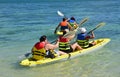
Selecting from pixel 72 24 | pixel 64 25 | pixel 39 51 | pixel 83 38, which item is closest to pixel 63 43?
pixel 83 38

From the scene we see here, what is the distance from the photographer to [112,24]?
25.2 metres

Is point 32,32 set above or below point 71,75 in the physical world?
above

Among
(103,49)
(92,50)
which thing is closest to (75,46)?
(92,50)

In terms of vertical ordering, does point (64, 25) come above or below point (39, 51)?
above

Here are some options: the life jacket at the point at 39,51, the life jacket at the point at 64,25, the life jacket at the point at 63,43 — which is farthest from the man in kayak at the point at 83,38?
the life jacket at the point at 64,25

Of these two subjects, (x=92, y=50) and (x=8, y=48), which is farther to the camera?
(x=8, y=48)

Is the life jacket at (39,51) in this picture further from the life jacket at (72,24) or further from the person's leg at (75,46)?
the life jacket at (72,24)

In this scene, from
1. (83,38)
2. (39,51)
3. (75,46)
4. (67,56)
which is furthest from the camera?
(83,38)

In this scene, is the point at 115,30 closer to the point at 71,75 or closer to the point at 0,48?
the point at 0,48

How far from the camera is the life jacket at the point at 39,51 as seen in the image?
1226 cm

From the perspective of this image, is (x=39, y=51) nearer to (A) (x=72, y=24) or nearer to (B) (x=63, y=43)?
(B) (x=63, y=43)

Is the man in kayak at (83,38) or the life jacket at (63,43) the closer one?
the life jacket at (63,43)

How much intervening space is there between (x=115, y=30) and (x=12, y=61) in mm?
10440

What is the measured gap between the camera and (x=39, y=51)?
12320 millimetres
